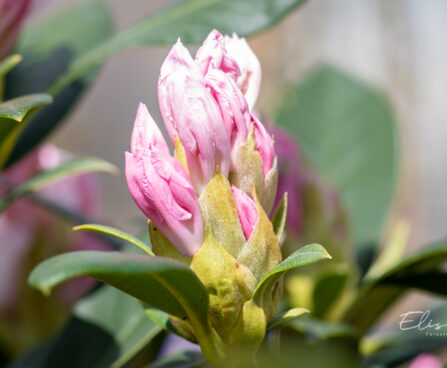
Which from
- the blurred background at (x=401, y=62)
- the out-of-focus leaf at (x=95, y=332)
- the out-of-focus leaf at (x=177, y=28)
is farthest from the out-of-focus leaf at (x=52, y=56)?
the blurred background at (x=401, y=62)

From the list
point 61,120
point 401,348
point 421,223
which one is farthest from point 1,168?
point 421,223

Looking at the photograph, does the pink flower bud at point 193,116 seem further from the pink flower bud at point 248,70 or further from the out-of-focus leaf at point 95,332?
the out-of-focus leaf at point 95,332

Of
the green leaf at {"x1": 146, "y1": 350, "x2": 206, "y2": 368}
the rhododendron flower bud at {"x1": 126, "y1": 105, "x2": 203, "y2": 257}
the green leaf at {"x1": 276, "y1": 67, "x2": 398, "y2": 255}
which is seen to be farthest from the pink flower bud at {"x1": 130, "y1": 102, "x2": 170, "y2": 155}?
the green leaf at {"x1": 276, "y1": 67, "x2": 398, "y2": 255}

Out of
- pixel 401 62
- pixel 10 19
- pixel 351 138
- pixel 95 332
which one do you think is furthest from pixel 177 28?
pixel 401 62

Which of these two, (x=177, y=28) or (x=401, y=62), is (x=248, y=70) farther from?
(x=401, y=62)

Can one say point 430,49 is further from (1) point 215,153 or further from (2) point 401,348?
(1) point 215,153

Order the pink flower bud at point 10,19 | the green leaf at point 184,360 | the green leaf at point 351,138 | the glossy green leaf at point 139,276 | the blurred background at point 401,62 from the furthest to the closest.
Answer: the blurred background at point 401,62, the green leaf at point 351,138, the pink flower bud at point 10,19, the green leaf at point 184,360, the glossy green leaf at point 139,276
